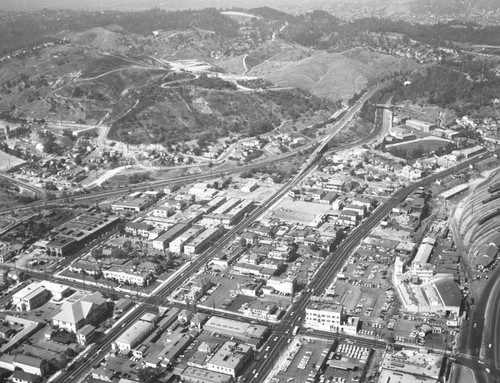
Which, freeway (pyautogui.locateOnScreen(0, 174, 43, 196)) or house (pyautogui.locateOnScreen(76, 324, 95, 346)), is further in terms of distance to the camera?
freeway (pyautogui.locateOnScreen(0, 174, 43, 196))

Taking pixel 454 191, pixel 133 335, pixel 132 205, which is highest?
pixel 454 191

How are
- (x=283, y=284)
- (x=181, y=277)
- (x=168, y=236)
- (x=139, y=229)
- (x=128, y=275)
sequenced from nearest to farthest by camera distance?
1. (x=283, y=284)
2. (x=128, y=275)
3. (x=181, y=277)
4. (x=168, y=236)
5. (x=139, y=229)

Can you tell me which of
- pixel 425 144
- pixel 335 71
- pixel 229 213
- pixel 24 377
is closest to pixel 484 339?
pixel 229 213

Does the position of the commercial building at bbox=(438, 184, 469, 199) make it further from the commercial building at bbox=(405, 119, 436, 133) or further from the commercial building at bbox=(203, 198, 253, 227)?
the commercial building at bbox=(405, 119, 436, 133)

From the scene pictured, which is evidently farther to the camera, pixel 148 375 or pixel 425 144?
pixel 425 144

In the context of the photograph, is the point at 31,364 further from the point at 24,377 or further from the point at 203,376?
the point at 203,376

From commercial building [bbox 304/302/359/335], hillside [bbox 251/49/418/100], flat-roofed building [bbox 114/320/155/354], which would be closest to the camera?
flat-roofed building [bbox 114/320/155/354]

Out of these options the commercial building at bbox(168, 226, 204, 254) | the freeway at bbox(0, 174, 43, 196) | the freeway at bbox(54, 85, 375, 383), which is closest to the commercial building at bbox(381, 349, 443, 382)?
the freeway at bbox(54, 85, 375, 383)

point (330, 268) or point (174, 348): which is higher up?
point (330, 268)
